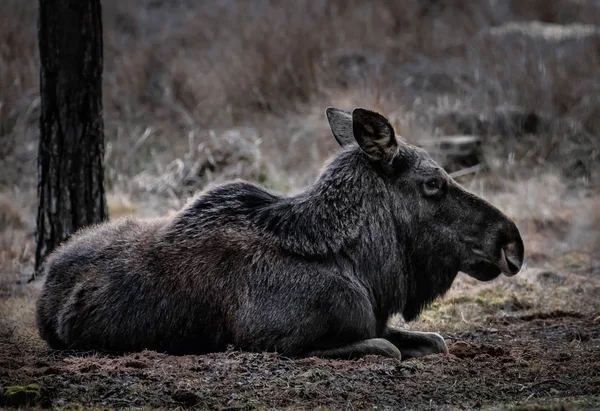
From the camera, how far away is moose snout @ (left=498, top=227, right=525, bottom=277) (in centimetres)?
677

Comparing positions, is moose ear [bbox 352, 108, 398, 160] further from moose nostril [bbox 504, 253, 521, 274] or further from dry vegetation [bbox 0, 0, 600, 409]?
dry vegetation [bbox 0, 0, 600, 409]

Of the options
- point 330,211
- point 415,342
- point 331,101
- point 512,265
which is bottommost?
point 415,342

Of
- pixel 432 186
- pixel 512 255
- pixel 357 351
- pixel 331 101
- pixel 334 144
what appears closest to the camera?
pixel 357 351

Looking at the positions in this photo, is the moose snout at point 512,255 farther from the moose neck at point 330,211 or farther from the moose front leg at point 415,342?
the moose neck at point 330,211

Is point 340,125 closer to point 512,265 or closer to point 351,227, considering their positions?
point 351,227

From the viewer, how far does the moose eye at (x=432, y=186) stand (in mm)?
6898

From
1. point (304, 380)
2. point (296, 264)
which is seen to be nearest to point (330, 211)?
point (296, 264)

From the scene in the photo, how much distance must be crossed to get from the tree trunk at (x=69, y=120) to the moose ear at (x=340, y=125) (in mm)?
2624

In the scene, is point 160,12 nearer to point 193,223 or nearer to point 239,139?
point 239,139

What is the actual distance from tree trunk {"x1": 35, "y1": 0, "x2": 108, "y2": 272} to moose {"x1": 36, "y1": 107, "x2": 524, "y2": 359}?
70.3 inches

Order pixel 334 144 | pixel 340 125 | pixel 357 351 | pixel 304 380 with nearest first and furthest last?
pixel 304 380, pixel 357 351, pixel 340 125, pixel 334 144

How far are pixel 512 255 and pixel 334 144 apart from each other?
7743mm

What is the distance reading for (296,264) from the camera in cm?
647

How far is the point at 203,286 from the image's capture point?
6395 mm
